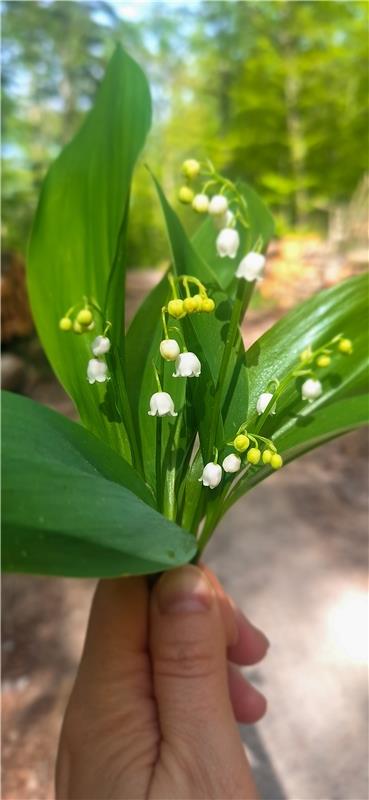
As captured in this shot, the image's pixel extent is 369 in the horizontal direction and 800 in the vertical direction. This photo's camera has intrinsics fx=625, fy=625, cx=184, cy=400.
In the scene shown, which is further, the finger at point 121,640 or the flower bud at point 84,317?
the finger at point 121,640

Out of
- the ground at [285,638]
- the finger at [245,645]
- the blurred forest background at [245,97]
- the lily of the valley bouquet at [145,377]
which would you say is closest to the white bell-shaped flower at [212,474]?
the lily of the valley bouquet at [145,377]

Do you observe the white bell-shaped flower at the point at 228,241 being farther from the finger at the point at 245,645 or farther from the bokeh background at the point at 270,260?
the finger at the point at 245,645

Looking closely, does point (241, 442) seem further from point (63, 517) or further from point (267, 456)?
point (63, 517)

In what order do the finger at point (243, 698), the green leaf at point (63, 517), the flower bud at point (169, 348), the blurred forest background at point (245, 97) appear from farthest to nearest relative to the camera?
the blurred forest background at point (245, 97) < the finger at point (243, 698) < the flower bud at point (169, 348) < the green leaf at point (63, 517)

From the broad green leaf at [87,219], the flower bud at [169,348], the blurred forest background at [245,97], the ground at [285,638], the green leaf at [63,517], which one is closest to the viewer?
the green leaf at [63,517]

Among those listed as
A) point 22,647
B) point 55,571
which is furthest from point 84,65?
point 55,571

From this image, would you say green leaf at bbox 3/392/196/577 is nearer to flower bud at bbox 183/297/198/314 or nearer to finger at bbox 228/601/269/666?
flower bud at bbox 183/297/198/314

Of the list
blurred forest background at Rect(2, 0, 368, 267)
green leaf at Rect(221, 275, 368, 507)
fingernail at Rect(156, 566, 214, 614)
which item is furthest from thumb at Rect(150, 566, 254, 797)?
blurred forest background at Rect(2, 0, 368, 267)
